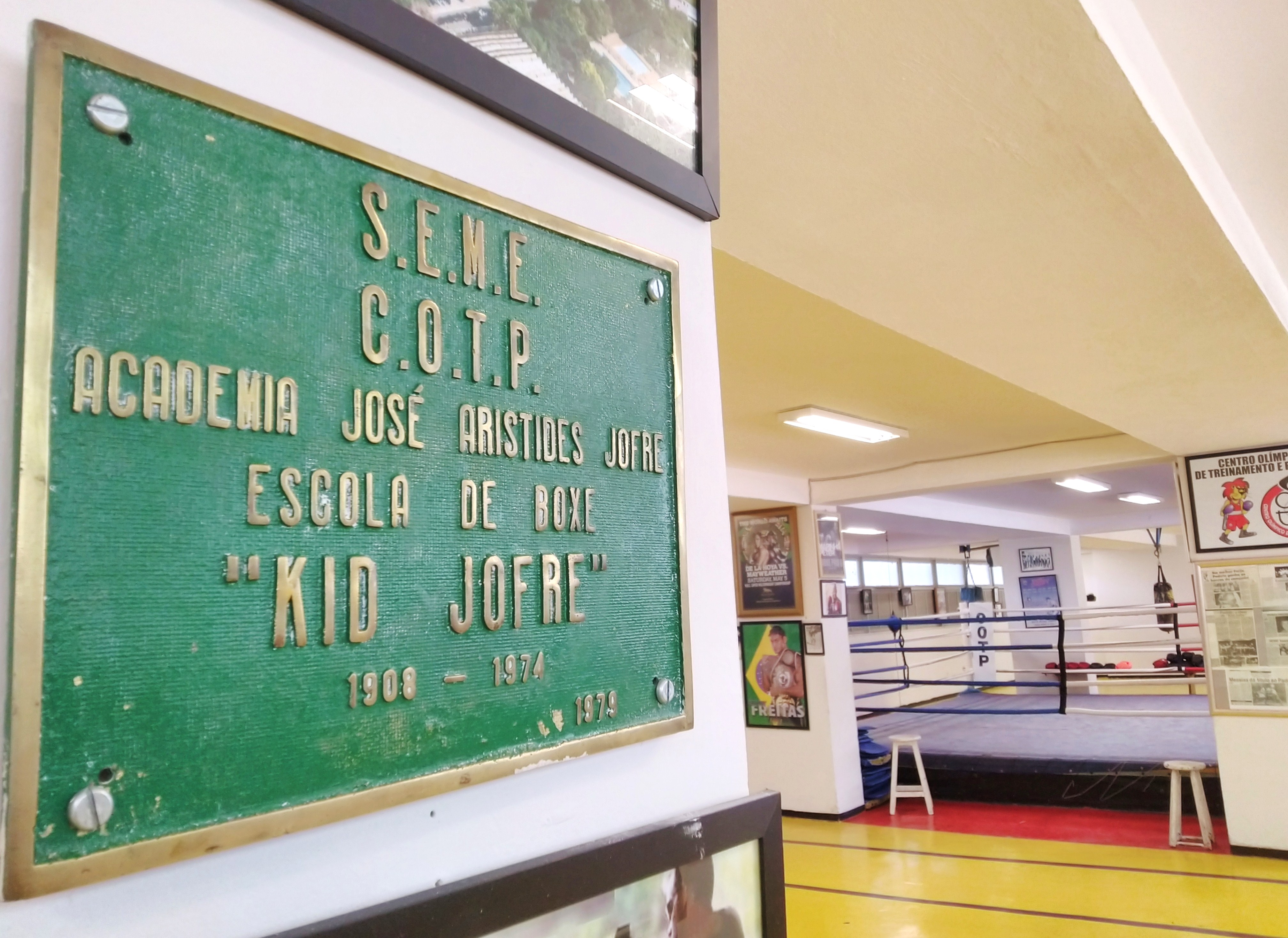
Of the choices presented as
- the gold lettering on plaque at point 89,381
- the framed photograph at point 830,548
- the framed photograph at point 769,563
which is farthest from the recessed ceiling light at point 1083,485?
the gold lettering on plaque at point 89,381

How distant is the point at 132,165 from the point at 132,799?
33cm

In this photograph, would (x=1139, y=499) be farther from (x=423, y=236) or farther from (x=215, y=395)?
(x=215, y=395)

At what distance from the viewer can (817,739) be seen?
6102 mm

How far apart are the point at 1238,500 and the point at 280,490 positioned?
17.4 feet

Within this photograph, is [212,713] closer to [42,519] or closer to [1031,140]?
[42,519]

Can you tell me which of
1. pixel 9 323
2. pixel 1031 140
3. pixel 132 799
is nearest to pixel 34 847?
pixel 132 799

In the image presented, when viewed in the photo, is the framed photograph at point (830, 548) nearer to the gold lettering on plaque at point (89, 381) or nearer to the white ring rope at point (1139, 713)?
the white ring rope at point (1139, 713)

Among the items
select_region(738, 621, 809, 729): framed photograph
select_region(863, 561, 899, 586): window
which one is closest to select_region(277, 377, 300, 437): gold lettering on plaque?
select_region(738, 621, 809, 729): framed photograph

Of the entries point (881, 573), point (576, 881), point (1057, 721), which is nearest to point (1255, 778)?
point (1057, 721)

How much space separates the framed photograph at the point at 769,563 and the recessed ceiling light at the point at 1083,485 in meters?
2.15

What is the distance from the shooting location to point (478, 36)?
0.66m

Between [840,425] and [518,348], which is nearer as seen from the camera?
[518,348]

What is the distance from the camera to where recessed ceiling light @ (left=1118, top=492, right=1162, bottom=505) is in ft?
26.0

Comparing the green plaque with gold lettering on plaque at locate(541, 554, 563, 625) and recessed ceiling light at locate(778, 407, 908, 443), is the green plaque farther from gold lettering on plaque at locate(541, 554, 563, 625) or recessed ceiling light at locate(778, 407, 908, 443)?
recessed ceiling light at locate(778, 407, 908, 443)
